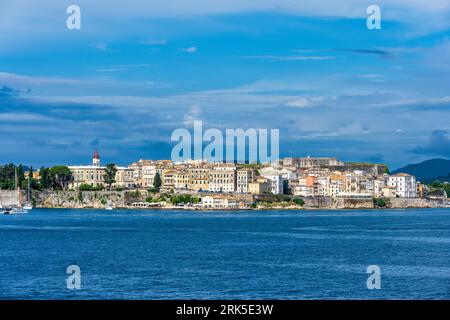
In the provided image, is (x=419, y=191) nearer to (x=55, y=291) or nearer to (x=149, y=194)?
(x=149, y=194)

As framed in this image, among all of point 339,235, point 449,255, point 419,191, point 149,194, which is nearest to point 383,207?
point 419,191

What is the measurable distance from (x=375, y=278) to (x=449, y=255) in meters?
7.91

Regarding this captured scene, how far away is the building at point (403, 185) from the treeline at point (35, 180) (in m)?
36.5

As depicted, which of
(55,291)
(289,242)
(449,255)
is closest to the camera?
(55,291)

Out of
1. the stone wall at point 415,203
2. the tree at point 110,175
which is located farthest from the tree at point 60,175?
the stone wall at point 415,203

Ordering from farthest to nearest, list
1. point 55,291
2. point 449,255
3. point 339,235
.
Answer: point 339,235, point 449,255, point 55,291

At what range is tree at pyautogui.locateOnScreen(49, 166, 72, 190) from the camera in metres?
88.3

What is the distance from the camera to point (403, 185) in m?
98.5

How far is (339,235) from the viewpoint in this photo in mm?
35031

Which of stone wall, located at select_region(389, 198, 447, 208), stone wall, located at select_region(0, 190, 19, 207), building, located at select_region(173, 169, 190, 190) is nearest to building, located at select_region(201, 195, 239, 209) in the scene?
building, located at select_region(173, 169, 190, 190)

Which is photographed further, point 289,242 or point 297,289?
point 289,242

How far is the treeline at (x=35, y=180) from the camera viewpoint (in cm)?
8444

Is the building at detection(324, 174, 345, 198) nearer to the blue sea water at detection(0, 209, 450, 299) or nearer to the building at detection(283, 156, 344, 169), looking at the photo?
the building at detection(283, 156, 344, 169)

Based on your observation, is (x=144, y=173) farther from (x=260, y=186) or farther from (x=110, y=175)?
(x=260, y=186)
